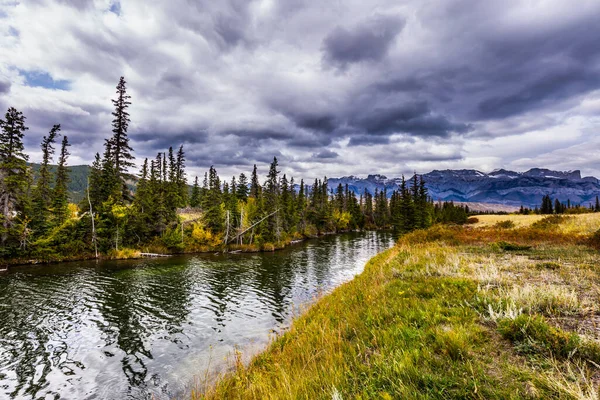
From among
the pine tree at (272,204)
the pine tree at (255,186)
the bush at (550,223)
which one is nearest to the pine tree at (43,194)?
the pine tree at (272,204)

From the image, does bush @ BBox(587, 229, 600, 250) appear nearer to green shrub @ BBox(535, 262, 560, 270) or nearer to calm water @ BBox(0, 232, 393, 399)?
green shrub @ BBox(535, 262, 560, 270)

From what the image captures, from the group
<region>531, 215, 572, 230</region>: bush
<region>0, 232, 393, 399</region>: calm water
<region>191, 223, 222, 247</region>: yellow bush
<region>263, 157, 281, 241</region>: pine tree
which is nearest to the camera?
<region>0, 232, 393, 399</region>: calm water

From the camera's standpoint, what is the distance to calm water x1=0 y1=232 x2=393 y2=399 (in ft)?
33.0

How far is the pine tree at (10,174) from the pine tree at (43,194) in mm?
1972

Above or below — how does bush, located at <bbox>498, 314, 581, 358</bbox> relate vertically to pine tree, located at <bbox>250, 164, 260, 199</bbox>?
below

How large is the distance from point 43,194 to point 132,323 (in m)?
47.3

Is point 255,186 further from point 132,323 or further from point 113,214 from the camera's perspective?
point 132,323

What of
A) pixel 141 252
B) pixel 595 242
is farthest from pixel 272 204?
pixel 595 242

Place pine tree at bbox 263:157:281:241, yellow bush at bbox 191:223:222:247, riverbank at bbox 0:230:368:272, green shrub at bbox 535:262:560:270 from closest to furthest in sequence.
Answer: green shrub at bbox 535:262:560:270, riverbank at bbox 0:230:368:272, yellow bush at bbox 191:223:222:247, pine tree at bbox 263:157:281:241

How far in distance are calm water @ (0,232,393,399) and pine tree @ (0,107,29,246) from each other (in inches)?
282

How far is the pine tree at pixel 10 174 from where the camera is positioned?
31.0 meters

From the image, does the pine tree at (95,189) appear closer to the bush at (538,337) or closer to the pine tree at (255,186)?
the pine tree at (255,186)

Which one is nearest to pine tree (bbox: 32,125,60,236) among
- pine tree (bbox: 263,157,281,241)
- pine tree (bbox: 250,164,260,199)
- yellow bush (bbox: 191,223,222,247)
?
yellow bush (bbox: 191,223,222,247)

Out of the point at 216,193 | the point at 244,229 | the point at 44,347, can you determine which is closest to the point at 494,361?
the point at 44,347
